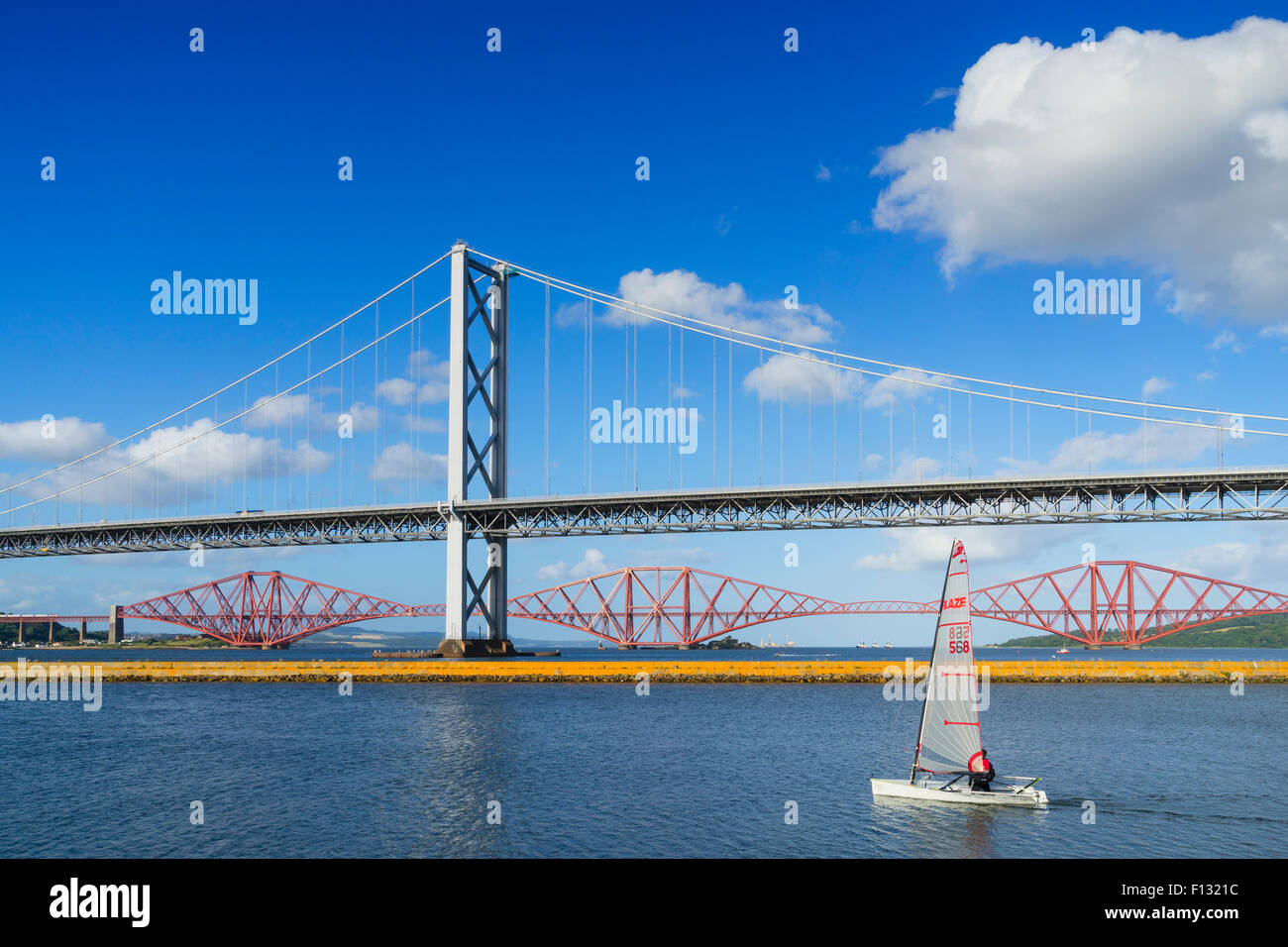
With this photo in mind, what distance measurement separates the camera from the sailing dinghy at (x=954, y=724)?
21703mm

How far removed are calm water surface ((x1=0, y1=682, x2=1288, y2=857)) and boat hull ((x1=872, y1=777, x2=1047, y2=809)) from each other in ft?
1.35

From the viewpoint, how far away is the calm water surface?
18.0 meters

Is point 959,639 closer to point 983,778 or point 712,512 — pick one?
point 983,778

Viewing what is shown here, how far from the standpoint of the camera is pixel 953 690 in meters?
21.9

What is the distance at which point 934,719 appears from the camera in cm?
2244

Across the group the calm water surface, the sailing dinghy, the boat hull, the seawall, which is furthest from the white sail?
the seawall

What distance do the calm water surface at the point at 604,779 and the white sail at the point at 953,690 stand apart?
4.72ft

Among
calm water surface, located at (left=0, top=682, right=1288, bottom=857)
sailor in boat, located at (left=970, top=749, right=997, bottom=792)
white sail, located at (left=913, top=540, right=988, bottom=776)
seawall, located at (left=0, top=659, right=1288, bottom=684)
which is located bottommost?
seawall, located at (left=0, top=659, right=1288, bottom=684)

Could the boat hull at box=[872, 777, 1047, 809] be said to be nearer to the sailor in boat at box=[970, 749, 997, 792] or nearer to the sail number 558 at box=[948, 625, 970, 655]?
the sailor in boat at box=[970, 749, 997, 792]

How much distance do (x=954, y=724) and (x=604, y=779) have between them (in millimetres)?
8235

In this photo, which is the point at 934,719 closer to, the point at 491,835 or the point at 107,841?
the point at 491,835
